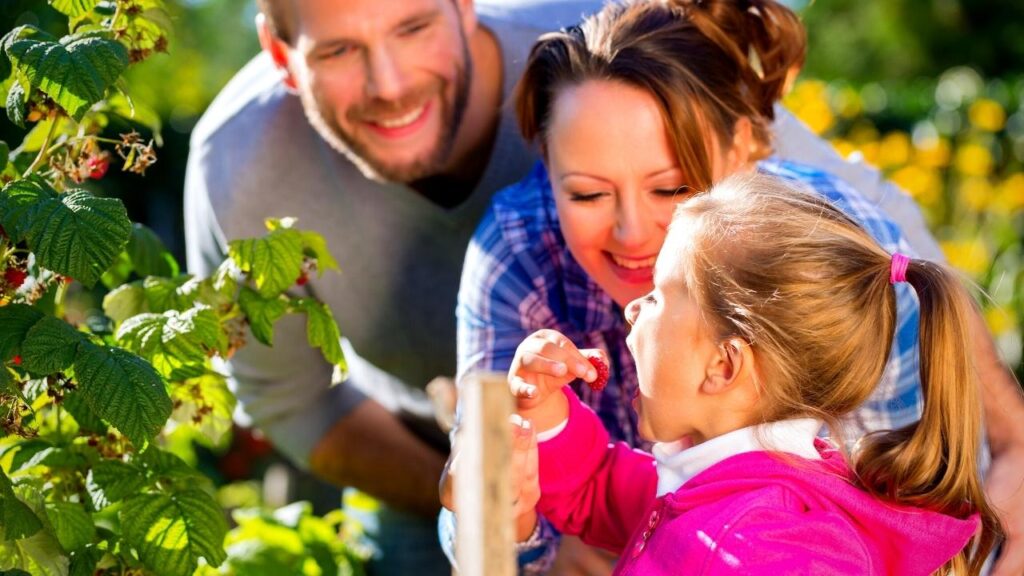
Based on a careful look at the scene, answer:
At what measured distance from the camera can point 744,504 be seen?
1.68m

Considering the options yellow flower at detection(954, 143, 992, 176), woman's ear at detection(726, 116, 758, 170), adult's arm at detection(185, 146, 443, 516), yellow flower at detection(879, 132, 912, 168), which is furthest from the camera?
yellow flower at detection(879, 132, 912, 168)

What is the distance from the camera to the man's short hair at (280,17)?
2.79 m

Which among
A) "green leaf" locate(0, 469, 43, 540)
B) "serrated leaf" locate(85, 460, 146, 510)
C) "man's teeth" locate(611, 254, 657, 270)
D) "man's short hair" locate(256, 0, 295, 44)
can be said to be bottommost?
"serrated leaf" locate(85, 460, 146, 510)

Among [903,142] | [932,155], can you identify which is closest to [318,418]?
[932,155]

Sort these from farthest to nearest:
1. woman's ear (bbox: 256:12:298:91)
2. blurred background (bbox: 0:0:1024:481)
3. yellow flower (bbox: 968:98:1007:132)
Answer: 1. yellow flower (bbox: 968:98:1007:132)
2. blurred background (bbox: 0:0:1024:481)
3. woman's ear (bbox: 256:12:298:91)

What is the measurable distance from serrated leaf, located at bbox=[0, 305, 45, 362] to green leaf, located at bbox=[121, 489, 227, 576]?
29 centimetres

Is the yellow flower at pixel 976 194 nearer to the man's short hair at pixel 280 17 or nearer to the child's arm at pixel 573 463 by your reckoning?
the man's short hair at pixel 280 17

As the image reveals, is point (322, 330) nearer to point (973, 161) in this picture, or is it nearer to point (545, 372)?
point (545, 372)

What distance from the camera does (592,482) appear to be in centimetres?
204

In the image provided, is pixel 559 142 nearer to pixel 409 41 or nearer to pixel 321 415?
pixel 409 41

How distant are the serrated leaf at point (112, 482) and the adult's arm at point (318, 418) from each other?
48.0 inches

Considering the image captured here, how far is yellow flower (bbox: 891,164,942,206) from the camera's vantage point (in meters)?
5.14

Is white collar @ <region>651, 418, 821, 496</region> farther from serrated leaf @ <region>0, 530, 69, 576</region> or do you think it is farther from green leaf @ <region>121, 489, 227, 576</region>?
serrated leaf @ <region>0, 530, 69, 576</region>

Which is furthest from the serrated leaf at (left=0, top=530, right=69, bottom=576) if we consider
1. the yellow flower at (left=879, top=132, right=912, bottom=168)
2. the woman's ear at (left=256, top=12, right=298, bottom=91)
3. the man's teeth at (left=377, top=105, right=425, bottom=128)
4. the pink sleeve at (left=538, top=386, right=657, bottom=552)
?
the yellow flower at (left=879, top=132, right=912, bottom=168)
